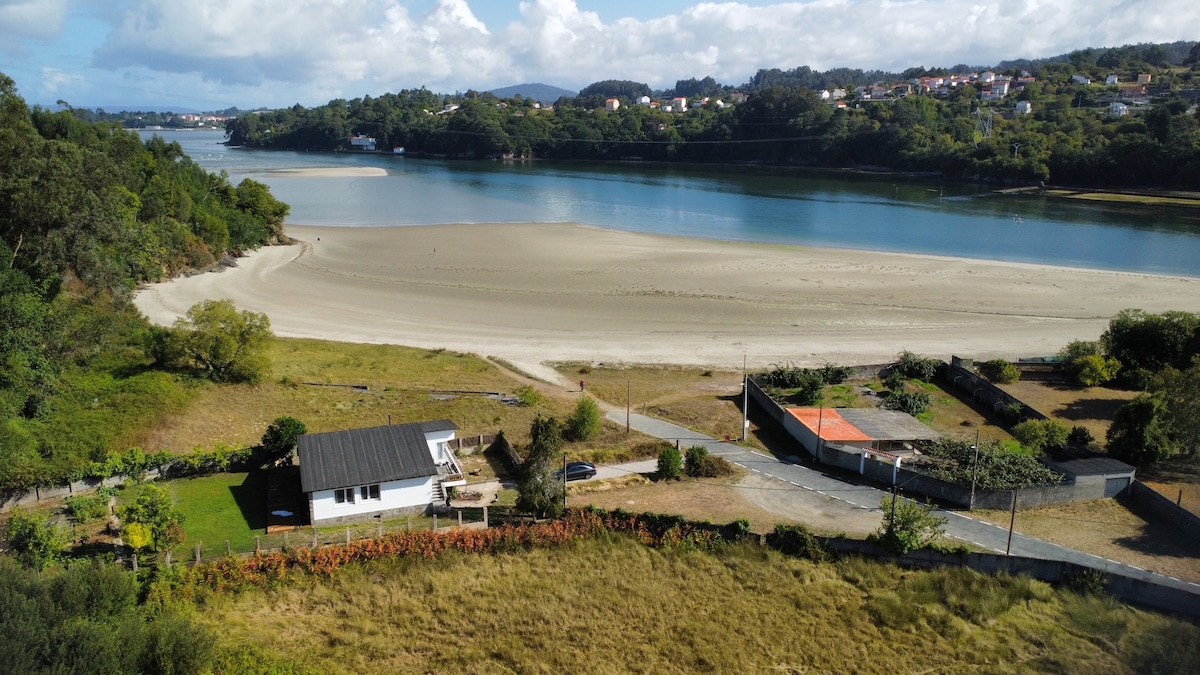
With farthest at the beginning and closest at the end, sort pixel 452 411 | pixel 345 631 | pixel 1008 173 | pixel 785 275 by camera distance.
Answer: pixel 1008 173 → pixel 785 275 → pixel 452 411 → pixel 345 631

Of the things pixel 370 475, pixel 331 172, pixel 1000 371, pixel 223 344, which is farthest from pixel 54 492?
pixel 331 172

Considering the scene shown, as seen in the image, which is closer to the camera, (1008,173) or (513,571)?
(513,571)

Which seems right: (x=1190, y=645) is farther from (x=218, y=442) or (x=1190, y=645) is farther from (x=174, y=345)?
(x=174, y=345)

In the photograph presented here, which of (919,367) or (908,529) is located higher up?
(919,367)

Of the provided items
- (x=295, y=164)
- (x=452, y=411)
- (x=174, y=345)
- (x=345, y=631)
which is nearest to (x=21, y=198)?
(x=174, y=345)

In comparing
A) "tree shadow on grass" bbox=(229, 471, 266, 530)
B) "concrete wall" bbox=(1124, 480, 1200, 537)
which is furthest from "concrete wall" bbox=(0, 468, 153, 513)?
"concrete wall" bbox=(1124, 480, 1200, 537)

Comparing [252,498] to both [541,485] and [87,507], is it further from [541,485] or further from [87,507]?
[541,485]
